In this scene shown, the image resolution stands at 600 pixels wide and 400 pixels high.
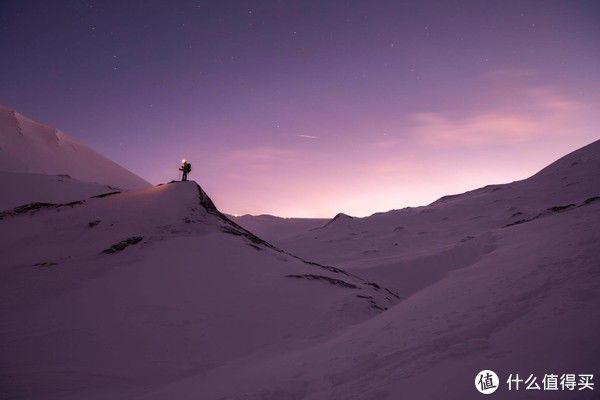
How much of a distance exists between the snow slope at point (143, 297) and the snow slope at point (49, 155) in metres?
35.7

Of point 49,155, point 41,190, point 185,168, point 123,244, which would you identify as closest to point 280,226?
point 49,155

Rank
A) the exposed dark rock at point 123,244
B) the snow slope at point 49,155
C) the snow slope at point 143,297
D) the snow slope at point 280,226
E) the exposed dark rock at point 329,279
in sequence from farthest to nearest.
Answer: the snow slope at point 280,226 < the snow slope at point 49,155 < the exposed dark rock at point 329,279 < the exposed dark rock at point 123,244 < the snow slope at point 143,297

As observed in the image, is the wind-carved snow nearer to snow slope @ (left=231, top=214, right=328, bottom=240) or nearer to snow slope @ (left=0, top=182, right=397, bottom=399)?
snow slope @ (left=0, top=182, right=397, bottom=399)

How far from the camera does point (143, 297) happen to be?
9719 mm

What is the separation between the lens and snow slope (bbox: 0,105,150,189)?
4303 cm

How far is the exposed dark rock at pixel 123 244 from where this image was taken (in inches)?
469

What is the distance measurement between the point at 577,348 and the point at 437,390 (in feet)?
4.43

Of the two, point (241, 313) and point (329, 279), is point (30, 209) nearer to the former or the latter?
point (241, 313)

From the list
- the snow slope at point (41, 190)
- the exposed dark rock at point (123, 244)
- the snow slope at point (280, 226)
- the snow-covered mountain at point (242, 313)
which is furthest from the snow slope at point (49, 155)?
the exposed dark rock at point (123, 244)

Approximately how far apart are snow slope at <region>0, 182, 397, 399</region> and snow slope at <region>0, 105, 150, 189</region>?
3574cm

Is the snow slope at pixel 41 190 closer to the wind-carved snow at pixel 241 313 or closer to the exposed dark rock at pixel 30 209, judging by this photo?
the exposed dark rock at pixel 30 209

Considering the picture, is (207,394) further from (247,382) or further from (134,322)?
(134,322)

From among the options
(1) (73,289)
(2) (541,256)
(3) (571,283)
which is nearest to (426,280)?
(2) (541,256)

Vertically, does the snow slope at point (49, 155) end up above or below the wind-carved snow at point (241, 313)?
above
